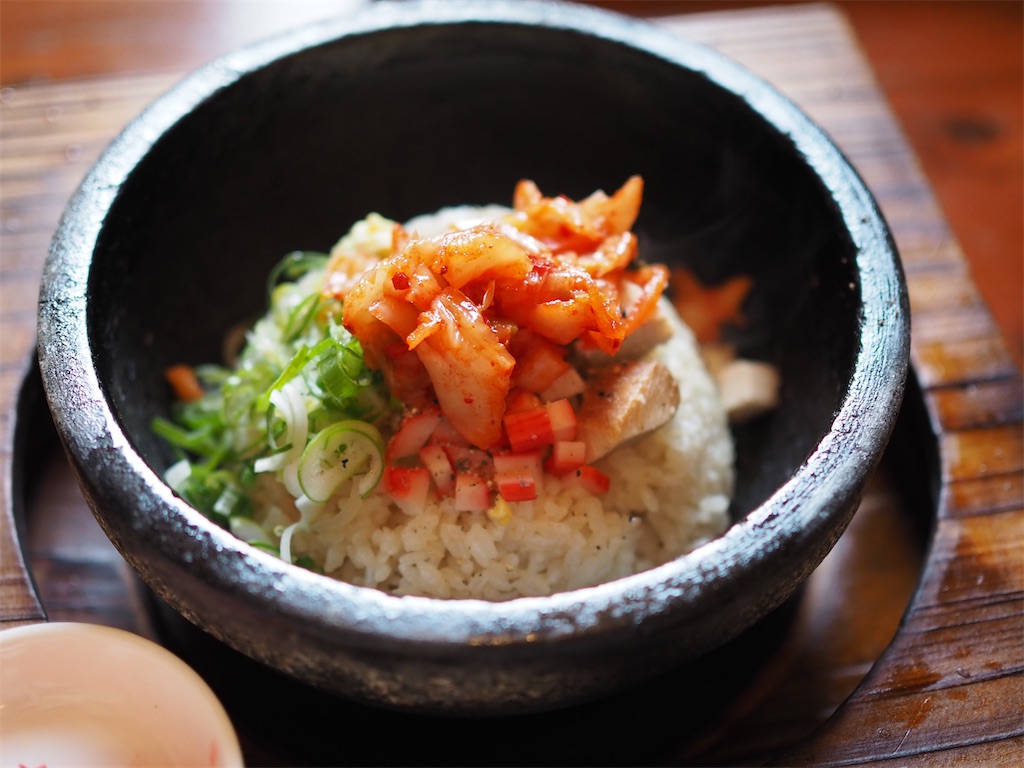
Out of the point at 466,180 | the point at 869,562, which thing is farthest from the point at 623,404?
the point at 466,180

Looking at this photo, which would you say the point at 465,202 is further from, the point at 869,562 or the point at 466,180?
the point at 869,562

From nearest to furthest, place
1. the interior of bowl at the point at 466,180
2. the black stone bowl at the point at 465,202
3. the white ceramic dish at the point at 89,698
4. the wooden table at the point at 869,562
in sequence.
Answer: the black stone bowl at the point at 465,202
the white ceramic dish at the point at 89,698
the wooden table at the point at 869,562
the interior of bowl at the point at 466,180

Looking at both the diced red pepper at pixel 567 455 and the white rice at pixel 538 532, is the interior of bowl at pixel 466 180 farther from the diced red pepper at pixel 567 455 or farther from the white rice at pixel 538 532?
the diced red pepper at pixel 567 455

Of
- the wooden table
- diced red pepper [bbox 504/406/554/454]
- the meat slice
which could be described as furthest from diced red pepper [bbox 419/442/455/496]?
the wooden table

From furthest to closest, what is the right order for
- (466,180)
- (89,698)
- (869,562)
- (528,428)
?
(466,180) → (869,562) → (528,428) → (89,698)

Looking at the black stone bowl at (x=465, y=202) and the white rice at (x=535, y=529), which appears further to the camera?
the white rice at (x=535, y=529)

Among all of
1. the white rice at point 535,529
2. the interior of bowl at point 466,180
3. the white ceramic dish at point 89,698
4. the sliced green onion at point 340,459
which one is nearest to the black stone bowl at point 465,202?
the interior of bowl at point 466,180

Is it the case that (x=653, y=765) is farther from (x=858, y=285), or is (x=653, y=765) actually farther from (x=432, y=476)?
(x=858, y=285)
